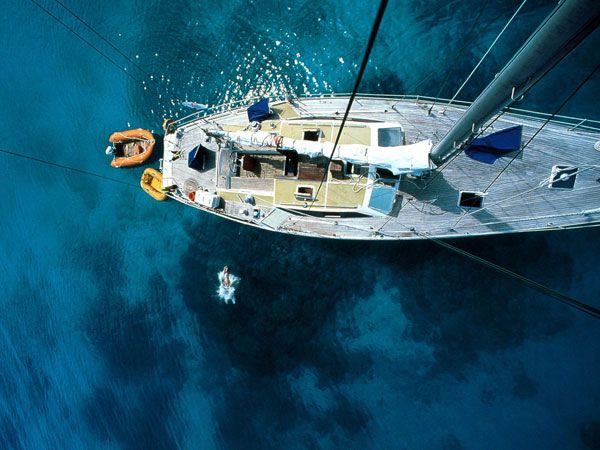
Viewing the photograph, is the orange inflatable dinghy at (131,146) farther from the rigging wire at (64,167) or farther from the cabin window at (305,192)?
the cabin window at (305,192)

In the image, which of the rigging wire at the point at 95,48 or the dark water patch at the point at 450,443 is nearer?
the dark water patch at the point at 450,443

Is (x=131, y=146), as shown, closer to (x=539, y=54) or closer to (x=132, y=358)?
(x=132, y=358)

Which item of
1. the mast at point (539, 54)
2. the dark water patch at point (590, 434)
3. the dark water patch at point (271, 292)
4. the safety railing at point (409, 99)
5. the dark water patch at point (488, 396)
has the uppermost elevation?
the safety railing at point (409, 99)

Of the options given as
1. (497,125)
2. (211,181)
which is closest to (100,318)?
(211,181)

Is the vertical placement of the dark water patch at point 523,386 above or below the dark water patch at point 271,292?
below

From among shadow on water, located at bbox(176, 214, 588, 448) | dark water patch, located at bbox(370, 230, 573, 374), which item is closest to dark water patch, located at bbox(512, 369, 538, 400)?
shadow on water, located at bbox(176, 214, 588, 448)

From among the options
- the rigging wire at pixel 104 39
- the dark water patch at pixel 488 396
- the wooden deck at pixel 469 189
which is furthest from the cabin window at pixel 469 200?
the rigging wire at pixel 104 39
